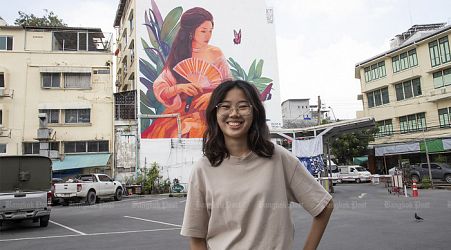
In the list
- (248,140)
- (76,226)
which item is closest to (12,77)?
(76,226)

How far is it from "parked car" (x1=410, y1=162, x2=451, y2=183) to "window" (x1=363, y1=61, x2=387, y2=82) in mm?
11327

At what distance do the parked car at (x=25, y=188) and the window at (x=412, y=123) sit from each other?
1145 inches

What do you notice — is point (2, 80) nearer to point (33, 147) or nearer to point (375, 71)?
point (33, 147)

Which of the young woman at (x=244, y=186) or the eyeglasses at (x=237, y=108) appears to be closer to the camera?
the young woman at (x=244, y=186)

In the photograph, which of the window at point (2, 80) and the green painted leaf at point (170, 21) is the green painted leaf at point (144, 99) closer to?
the green painted leaf at point (170, 21)

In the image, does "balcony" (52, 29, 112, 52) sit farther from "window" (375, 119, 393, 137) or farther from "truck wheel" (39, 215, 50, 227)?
"window" (375, 119, 393, 137)

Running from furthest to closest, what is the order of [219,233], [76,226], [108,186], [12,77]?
1. [12,77]
2. [108,186]
3. [76,226]
4. [219,233]

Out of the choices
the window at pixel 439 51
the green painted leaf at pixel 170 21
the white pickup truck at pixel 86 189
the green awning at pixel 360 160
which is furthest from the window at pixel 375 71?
the white pickup truck at pixel 86 189

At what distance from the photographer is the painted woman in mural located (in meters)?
29.5

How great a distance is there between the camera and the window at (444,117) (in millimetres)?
29500

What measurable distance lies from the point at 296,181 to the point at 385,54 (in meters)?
36.0

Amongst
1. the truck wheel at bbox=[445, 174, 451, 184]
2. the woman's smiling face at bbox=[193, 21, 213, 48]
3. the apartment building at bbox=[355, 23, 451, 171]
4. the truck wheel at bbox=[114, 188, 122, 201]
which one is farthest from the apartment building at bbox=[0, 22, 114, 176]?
the apartment building at bbox=[355, 23, 451, 171]

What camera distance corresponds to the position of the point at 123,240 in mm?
8141

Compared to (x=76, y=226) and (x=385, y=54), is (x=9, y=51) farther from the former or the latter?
(x=385, y=54)
